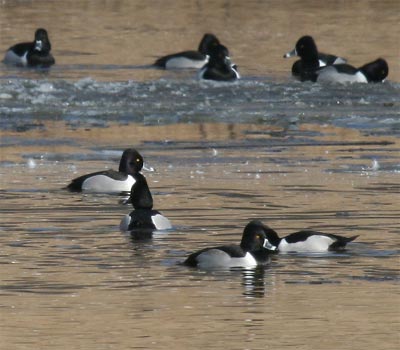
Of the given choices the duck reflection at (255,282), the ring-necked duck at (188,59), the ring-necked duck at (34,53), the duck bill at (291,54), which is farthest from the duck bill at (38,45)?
the duck reflection at (255,282)

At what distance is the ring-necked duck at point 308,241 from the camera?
13.6 meters

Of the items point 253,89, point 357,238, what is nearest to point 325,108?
point 253,89

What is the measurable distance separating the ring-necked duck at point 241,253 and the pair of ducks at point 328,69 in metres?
14.0

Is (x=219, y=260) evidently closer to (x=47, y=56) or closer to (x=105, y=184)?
(x=105, y=184)

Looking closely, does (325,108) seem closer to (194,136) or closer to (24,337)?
(194,136)

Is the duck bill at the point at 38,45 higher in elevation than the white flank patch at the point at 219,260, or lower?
higher

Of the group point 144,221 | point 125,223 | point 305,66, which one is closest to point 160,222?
point 144,221

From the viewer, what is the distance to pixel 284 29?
123ft

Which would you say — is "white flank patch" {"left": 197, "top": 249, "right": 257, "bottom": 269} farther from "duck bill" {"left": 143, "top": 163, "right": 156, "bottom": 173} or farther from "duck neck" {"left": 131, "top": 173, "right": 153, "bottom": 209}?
"duck bill" {"left": 143, "top": 163, "right": 156, "bottom": 173}

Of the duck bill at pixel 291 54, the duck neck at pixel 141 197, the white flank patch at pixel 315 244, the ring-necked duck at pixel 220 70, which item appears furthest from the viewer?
the duck bill at pixel 291 54

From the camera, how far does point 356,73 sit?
1091 inches

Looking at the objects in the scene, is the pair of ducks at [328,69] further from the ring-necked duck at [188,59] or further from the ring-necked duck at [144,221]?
the ring-necked duck at [144,221]

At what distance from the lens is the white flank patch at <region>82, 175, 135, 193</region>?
1723cm

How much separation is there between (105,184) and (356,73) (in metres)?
10.9
